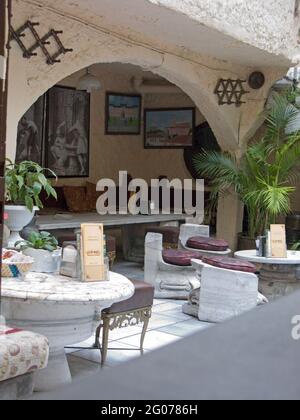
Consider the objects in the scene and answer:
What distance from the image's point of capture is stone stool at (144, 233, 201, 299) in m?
6.38

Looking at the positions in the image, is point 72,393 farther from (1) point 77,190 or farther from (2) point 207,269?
(1) point 77,190

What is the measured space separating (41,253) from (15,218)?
546 millimetres

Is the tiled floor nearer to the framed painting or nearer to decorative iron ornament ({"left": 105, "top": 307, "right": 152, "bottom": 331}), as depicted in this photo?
decorative iron ornament ({"left": 105, "top": 307, "right": 152, "bottom": 331})

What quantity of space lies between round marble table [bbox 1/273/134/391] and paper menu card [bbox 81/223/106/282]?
0.24ft

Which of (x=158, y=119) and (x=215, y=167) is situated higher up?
(x=158, y=119)

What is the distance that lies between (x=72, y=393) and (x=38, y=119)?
358 inches

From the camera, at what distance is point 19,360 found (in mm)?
2623

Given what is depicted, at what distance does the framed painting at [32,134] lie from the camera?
915 cm

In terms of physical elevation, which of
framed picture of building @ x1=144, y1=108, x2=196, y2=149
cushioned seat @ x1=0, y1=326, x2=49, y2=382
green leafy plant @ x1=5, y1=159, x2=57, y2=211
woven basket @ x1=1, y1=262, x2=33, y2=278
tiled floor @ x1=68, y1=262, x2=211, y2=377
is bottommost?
tiled floor @ x1=68, y1=262, x2=211, y2=377

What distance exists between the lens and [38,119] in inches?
373

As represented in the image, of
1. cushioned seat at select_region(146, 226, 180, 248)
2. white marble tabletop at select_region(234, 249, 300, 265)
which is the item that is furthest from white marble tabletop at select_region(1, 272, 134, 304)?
cushioned seat at select_region(146, 226, 180, 248)

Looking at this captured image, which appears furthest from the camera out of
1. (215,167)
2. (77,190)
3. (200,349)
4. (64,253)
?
(77,190)

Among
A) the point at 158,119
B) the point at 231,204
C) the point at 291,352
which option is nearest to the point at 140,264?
the point at 231,204

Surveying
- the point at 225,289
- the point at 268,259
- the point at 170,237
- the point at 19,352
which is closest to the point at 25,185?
the point at 19,352
